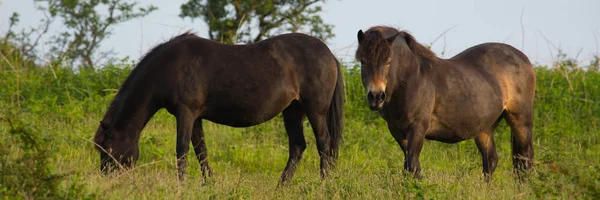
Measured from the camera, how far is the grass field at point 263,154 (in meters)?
5.86

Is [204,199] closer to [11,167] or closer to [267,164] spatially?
[11,167]

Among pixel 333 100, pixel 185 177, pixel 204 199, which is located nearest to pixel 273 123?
pixel 333 100

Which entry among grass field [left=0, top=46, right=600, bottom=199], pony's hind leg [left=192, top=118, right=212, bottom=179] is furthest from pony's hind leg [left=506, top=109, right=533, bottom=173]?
pony's hind leg [left=192, top=118, right=212, bottom=179]

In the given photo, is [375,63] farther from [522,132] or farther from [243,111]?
[522,132]

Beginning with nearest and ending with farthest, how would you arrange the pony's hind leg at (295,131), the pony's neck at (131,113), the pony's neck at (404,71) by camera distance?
1. the pony's neck at (404,71)
2. the pony's neck at (131,113)
3. the pony's hind leg at (295,131)

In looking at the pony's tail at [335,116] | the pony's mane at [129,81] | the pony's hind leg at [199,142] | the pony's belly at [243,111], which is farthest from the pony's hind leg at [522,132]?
the pony's mane at [129,81]

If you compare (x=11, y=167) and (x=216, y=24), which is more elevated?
(x=216, y=24)

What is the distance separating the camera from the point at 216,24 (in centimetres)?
2341

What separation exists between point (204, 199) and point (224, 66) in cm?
245

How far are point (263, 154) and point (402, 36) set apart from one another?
3464mm

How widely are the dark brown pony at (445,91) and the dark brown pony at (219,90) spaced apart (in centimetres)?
143

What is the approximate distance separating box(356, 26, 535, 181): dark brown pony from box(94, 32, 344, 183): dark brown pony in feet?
4.69

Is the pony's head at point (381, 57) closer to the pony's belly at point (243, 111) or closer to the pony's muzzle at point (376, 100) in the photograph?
the pony's muzzle at point (376, 100)

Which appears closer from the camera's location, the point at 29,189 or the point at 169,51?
the point at 29,189
